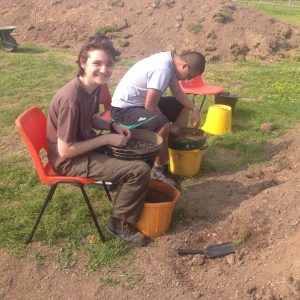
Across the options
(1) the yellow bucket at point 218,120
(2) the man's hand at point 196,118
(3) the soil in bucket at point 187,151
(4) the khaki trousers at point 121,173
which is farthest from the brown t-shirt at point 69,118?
(1) the yellow bucket at point 218,120

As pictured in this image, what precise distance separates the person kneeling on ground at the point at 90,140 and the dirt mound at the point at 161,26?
8.24 meters

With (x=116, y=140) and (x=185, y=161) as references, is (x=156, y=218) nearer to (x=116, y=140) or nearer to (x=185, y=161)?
(x=116, y=140)

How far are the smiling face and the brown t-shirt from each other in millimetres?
89

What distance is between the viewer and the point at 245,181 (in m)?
4.64

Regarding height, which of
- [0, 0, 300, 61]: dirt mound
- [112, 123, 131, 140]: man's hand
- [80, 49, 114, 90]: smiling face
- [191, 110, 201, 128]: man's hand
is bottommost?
[0, 0, 300, 61]: dirt mound

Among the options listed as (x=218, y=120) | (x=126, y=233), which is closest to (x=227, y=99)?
(x=218, y=120)

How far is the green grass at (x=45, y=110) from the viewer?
11.6 ft

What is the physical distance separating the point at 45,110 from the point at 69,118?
13.1 ft

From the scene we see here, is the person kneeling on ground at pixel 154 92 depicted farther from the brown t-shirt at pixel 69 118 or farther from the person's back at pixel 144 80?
the brown t-shirt at pixel 69 118

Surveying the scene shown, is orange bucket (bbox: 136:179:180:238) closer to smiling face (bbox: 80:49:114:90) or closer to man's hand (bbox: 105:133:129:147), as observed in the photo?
man's hand (bbox: 105:133:129:147)

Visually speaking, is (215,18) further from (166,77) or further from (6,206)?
(6,206)

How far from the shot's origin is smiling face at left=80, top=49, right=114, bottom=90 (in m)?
3.12

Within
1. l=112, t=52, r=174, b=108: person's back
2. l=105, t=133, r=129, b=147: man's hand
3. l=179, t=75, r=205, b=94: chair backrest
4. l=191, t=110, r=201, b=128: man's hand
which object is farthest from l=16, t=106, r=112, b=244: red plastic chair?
l=179, t=75, r=205, b=94: chair backrest

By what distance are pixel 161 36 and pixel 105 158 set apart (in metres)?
9.39
